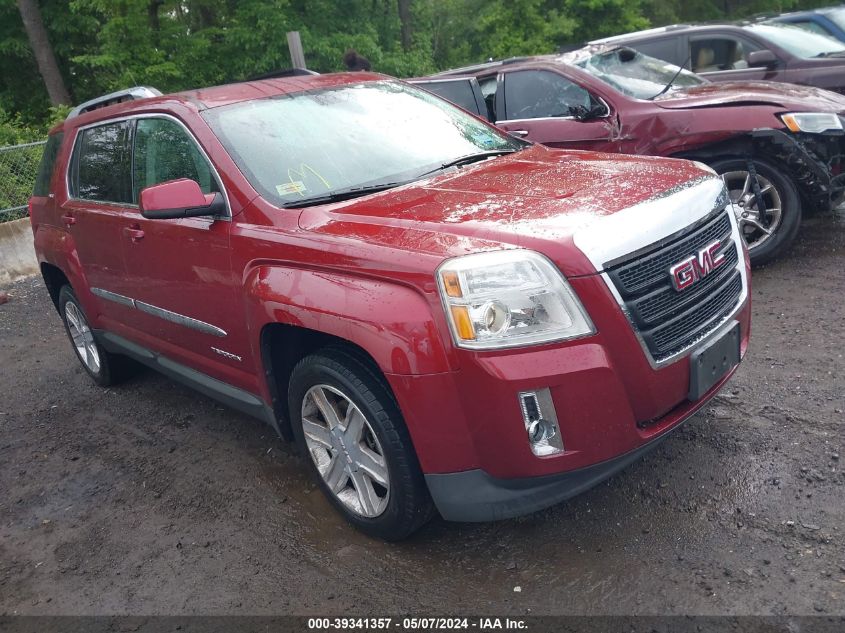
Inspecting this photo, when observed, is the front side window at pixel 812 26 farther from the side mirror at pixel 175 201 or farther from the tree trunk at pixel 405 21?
the tree trunk at pixel 405 21

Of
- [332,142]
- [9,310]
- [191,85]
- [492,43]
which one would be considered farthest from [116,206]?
[492,43]

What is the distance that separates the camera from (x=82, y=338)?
5.48 meters

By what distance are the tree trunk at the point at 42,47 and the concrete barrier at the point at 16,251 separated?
7025mm

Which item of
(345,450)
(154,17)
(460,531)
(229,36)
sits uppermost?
(154,17)

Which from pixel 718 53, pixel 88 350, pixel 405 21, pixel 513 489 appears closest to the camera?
pixel 513 489

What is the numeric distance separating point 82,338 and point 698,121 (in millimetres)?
4992

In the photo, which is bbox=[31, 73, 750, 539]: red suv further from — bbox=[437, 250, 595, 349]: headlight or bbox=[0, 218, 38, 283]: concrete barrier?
bbox=[0, 218, 38, 283]: concrete barrier

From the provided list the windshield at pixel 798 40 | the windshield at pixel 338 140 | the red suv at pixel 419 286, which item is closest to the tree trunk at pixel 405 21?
the windshield at pixel 798 40

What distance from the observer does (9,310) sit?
8.19 m

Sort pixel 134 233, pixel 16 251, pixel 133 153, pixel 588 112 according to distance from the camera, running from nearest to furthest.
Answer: pixel 134 233
pixel 133 153
pixel 588 112
pixel 16 251

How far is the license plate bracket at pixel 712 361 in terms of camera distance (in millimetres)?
2701

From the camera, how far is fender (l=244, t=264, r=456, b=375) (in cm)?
247

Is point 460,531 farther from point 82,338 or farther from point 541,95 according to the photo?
point 541,95

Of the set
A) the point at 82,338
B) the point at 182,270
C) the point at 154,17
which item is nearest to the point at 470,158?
the point at 182,270
